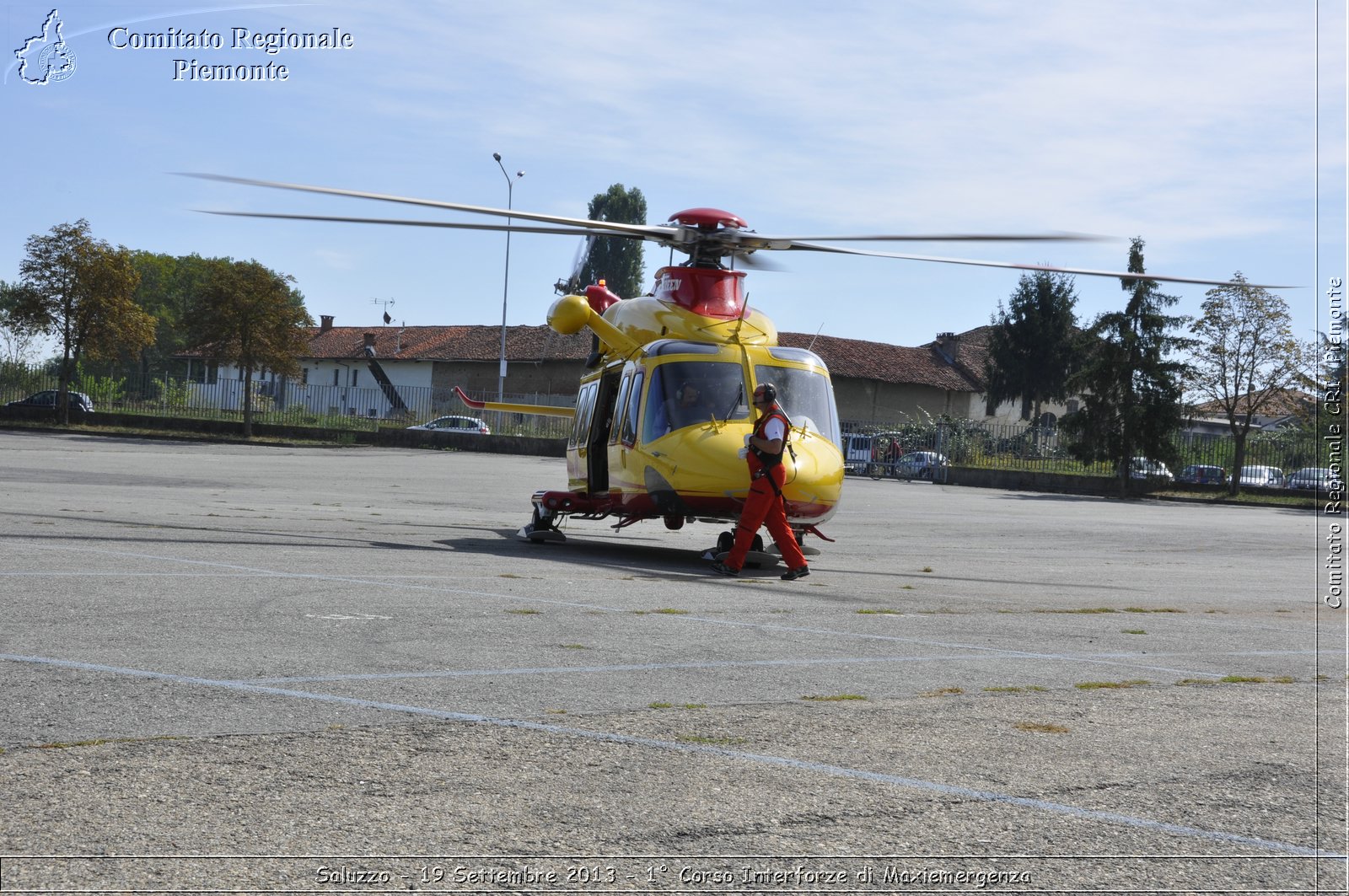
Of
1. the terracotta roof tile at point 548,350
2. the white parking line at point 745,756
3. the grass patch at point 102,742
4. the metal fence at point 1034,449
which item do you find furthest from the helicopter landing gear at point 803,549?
the terracotta roof tile at point 548,350

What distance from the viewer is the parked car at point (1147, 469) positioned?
43.6 meters

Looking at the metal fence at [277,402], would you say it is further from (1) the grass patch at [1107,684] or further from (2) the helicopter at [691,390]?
(1) the grass patch at [1107,684]

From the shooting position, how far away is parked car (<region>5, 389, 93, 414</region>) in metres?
52.8

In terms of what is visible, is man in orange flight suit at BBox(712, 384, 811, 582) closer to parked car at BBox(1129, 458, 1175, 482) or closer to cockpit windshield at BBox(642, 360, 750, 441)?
cockpit windshield at BBox(642, 360, 750, 441)

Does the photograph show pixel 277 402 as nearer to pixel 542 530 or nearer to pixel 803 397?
pixel 542 530

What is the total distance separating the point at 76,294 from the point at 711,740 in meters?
51.3

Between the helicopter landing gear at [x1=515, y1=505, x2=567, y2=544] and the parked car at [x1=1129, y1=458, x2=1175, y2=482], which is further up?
the parked car at [x1=1129, y1=458, x2=1175, y2=482]

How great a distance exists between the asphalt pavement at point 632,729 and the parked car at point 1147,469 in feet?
108

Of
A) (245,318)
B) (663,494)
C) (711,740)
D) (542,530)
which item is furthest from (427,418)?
(711,740)

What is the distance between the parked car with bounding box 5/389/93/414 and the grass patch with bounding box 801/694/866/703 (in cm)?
Result: 5268

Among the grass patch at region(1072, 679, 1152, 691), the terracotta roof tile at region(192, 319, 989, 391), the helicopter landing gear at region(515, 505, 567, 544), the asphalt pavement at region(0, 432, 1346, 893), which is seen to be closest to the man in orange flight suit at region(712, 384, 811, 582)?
the asphalt pavement at region(0, 432, 1346, 893)

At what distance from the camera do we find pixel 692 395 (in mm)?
13570

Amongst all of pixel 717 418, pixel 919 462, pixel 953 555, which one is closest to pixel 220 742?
pixel 717 418

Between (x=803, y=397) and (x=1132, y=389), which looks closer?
(x=803, y=397)
